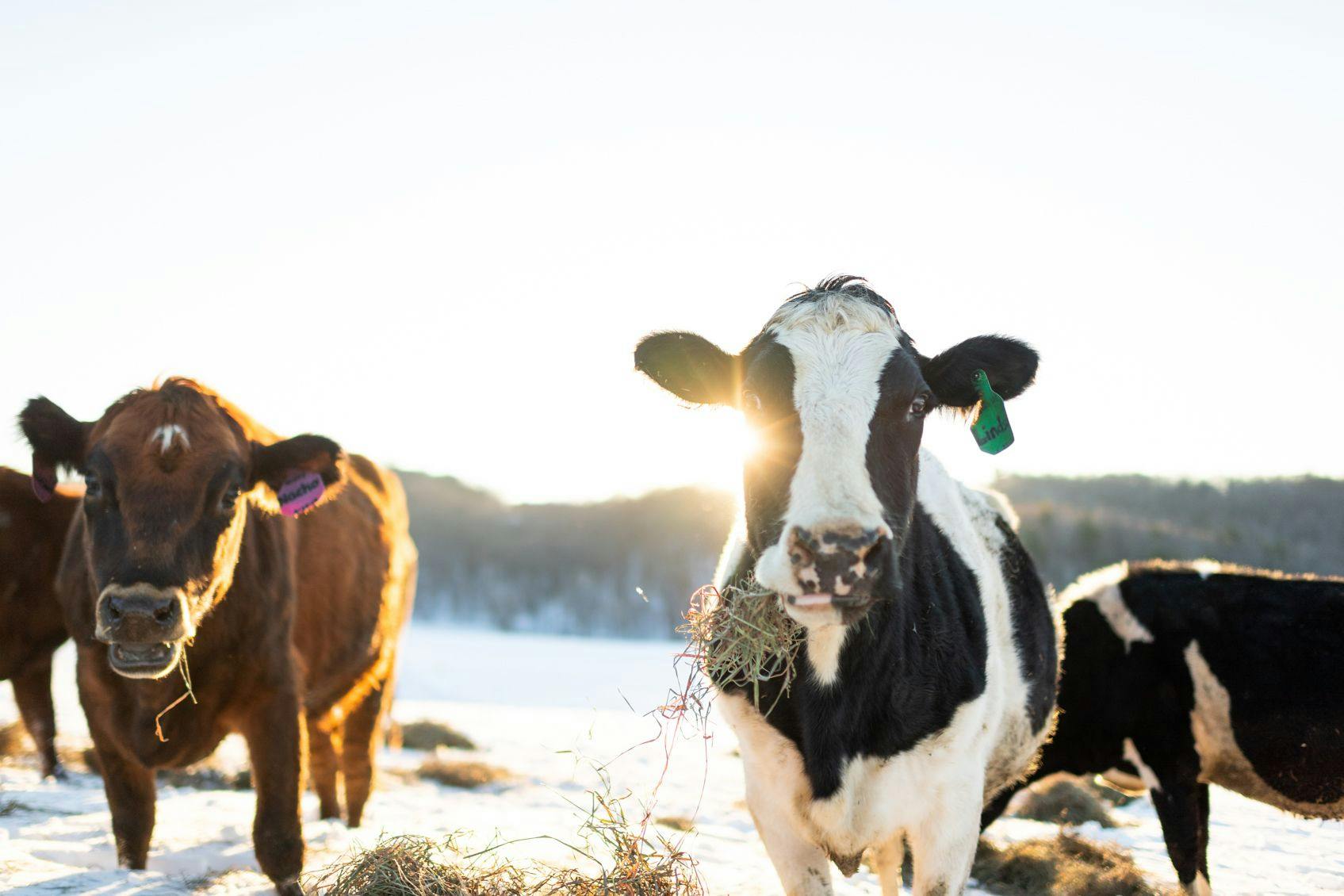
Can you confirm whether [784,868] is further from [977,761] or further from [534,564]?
[534,564]

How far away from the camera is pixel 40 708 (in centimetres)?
739

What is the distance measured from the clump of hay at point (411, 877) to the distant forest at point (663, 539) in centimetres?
3114

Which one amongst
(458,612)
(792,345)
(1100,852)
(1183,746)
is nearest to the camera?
(792,345)

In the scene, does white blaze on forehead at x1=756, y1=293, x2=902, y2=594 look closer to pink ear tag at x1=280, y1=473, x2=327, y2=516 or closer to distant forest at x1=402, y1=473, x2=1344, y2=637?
pink ear tag at x1=280, y1=473, x2=327, y2=516

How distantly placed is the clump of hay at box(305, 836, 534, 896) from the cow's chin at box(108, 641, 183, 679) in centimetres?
103

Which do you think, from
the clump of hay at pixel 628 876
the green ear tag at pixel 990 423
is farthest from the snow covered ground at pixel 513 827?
the green ear tag at pixel 990 423

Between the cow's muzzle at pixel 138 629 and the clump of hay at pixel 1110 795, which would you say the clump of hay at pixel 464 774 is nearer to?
the clump of hay at pixel 1110 795

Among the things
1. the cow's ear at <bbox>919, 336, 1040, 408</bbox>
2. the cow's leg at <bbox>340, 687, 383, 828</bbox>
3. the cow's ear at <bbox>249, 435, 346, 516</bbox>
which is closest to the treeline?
the cow's leg at <bbox>340, 687, 383, 828</bbox>

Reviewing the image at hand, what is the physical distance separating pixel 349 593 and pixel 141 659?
2528mm

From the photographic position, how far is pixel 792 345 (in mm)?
3508

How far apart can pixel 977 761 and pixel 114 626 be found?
10.8 ft

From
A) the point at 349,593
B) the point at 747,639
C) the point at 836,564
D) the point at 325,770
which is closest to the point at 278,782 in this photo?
the point at 349,593

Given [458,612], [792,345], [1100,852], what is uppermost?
[792,345]

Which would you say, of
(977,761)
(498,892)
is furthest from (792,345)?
(498,892)
